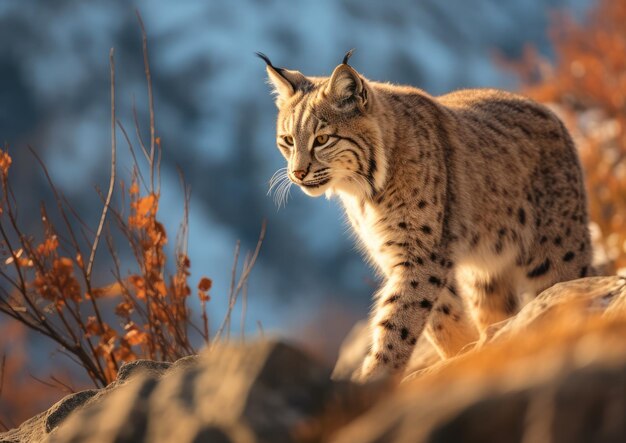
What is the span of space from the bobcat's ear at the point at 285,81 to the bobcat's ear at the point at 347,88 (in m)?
0.41

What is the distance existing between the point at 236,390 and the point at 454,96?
182 inches

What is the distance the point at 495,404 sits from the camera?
2.15m

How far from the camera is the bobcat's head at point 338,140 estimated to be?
5398 mm

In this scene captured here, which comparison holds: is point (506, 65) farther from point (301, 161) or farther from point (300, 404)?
point (300, 404)

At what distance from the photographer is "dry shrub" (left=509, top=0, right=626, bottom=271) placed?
46.3 ft

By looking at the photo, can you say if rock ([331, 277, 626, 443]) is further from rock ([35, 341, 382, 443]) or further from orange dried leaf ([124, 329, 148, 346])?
orange dried leaf ([124, 329, 148, 346])

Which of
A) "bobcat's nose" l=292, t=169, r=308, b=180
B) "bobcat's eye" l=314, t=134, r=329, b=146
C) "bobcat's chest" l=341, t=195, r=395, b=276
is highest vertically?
"bobcat's eye" l=314, t=134, r=329, b=146

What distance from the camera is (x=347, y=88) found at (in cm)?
543

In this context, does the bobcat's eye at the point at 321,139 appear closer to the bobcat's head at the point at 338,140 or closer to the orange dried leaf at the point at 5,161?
the bobcat's head at the point at 338,140

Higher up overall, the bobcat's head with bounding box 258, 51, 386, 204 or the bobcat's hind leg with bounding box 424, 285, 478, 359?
the bobcat's head with bounding box 258, 51, 386, 204

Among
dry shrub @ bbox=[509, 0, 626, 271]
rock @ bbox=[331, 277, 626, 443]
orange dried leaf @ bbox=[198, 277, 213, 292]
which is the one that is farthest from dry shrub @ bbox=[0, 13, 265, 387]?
dry shrub @ bbox=[509, 0, 626, 271]

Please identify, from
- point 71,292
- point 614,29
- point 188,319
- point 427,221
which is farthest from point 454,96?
point 614,29

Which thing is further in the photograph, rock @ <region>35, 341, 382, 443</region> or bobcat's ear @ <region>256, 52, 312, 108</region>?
bobcat's ear @ <region>256, 52, 312, 108</region>

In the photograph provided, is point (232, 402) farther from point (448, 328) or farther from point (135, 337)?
point (448, 328)
